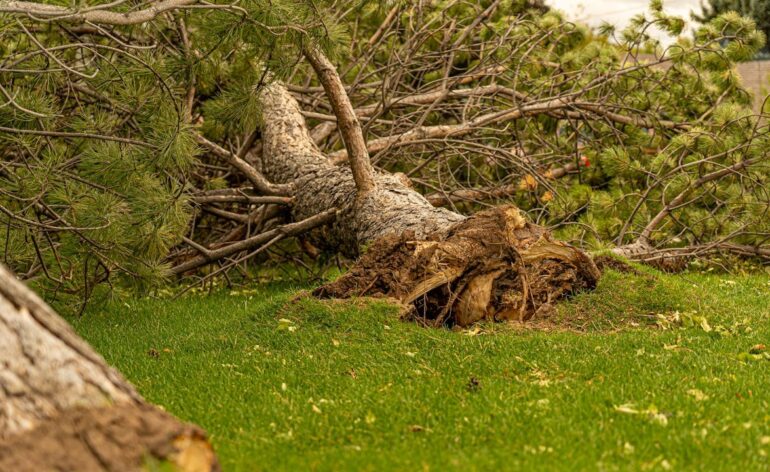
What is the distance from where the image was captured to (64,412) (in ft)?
8.79

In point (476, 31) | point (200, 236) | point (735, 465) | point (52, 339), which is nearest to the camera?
point (52, 339)

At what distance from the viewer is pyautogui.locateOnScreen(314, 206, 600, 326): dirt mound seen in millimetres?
5949

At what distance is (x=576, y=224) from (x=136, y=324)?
421 centimetres

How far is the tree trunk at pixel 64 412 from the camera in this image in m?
2.60

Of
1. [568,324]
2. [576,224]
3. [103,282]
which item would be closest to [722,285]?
[576,224]

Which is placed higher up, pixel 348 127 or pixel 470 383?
pixel 348 127

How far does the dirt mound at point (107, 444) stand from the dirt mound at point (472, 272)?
10.3ft

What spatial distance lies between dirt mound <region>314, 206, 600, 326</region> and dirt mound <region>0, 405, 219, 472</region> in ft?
10.3

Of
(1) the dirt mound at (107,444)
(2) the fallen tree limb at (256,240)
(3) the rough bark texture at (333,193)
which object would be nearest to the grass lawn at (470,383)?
(1) the dirt mound at (107,444)

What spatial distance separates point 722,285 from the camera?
25.6ft


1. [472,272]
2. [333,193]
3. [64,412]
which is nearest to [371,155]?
[333,193]

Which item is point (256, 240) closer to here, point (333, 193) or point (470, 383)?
point (333, 193)

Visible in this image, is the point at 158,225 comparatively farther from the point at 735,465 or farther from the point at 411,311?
the point at 735,465

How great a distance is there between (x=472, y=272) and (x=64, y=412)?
143 inches
